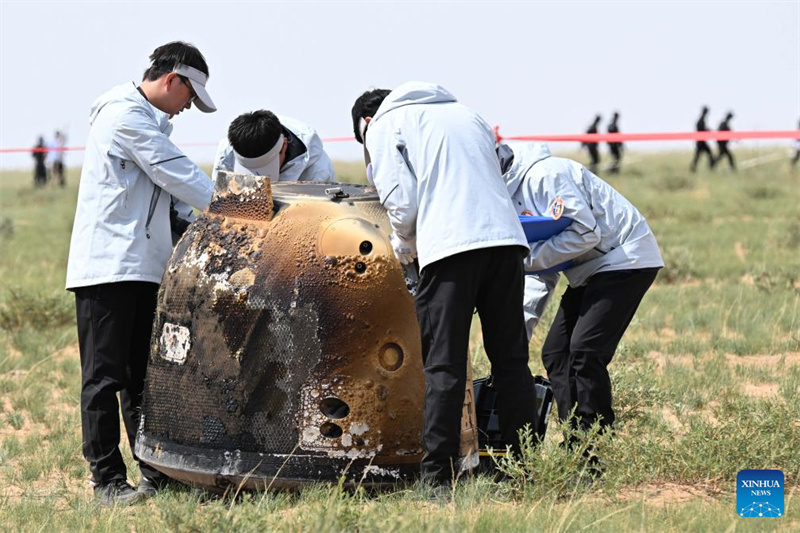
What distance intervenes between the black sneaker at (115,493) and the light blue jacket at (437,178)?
167 cm

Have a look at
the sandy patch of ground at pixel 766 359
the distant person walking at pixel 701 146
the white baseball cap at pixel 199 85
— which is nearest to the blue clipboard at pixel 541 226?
the white baseball cap at pixel 199 85

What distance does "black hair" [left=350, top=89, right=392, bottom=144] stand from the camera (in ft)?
16.4

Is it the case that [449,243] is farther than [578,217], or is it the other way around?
[578,217]

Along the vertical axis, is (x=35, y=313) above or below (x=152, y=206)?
below

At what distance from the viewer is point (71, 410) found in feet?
25.0

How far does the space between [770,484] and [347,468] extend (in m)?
1.68

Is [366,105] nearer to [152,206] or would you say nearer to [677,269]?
[152,206]

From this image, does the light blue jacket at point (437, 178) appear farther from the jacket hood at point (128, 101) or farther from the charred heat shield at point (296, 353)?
the jacket hood at point (128, 101)

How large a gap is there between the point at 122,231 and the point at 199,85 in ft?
2.56

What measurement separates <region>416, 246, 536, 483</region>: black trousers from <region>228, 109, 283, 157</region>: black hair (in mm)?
→ 1459

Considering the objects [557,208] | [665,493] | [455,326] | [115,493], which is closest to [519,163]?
[557,208]

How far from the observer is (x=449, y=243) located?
4.54m

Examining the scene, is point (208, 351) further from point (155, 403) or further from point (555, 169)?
point (555, 169)

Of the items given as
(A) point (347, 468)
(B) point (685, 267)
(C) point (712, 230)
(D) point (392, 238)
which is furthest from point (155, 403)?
(C) point (712, 230)
